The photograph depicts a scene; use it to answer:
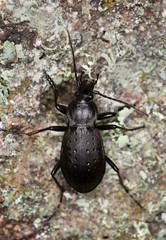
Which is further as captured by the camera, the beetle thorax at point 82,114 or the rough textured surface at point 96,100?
the beetle thorax at point 82,114

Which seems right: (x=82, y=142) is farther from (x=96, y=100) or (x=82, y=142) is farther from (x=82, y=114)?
(x=96, y=100)

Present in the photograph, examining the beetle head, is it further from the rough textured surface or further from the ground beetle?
the rough textured surface

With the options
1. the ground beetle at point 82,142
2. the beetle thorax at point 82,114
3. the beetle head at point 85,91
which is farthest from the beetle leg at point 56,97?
the beetle head at point 85,91

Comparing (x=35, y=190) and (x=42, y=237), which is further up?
(x=35, y=190)

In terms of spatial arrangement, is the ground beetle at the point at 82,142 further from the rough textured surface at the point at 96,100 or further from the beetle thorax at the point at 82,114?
the rough textured surface at the point at 96,100

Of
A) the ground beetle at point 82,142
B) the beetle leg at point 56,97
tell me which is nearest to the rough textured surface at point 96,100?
the beetle leg at point 56,97

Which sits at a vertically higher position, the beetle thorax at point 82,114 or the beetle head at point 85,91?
the beetle head at point 85,91

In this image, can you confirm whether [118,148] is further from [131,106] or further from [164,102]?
[164,102]

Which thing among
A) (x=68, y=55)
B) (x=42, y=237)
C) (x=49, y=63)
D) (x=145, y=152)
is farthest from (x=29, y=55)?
(x=42, y=237)
